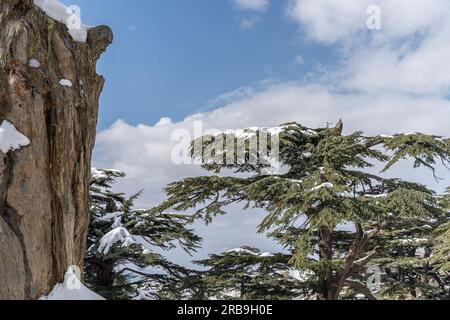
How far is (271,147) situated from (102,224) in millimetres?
5764

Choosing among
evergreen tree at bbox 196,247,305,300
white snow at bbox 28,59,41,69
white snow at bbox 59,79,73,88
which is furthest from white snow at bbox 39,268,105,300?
evergreen tree at bbox 196,247,305,300

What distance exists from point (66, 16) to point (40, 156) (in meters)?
2.50

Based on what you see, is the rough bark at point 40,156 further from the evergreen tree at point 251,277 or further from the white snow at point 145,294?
the evergreen tree at point 251,277

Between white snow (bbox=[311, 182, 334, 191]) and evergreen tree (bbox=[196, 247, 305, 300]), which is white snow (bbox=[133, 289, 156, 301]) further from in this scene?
white snow (bbox=[311, 182, 334, 191])

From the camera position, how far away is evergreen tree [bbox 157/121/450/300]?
32.8 ft

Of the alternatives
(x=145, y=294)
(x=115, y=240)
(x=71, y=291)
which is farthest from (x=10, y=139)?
(x=145, y=294)

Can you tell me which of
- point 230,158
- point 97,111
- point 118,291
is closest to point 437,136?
point 230,158

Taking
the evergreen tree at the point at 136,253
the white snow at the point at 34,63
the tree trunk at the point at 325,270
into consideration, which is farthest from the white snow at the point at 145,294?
the white snow at the point at 34,63

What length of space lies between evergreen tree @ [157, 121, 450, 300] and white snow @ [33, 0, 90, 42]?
573 cm

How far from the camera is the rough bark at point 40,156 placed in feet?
16.3

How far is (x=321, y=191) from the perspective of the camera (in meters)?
9.63
